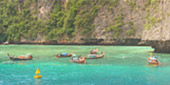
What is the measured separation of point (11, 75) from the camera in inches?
1234

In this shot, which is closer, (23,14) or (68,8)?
(68,8)

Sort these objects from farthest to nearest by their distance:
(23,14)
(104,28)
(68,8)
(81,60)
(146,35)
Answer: (23,14), (68,8), (104,28), (146,35), (81,60)

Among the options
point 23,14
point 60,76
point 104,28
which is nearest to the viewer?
point 60,76

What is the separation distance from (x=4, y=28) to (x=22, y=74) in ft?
326

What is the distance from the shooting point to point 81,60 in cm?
4128

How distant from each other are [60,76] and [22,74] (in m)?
4.99

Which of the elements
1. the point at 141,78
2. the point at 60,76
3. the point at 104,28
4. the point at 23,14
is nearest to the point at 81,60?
the point at 60,76

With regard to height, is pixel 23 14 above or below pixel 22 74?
above

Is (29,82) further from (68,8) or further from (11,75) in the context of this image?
(68,8)

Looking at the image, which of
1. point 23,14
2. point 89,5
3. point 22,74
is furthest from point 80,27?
point 22,74

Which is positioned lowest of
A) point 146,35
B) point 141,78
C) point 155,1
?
point 141,78

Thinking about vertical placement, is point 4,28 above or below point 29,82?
above

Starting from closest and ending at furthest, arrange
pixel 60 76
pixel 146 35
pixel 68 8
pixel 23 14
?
pixel 60 76
pixel 146 35
pixel 68 8
pixel 23 14

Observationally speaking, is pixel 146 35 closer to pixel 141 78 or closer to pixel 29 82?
pixel 141 78
